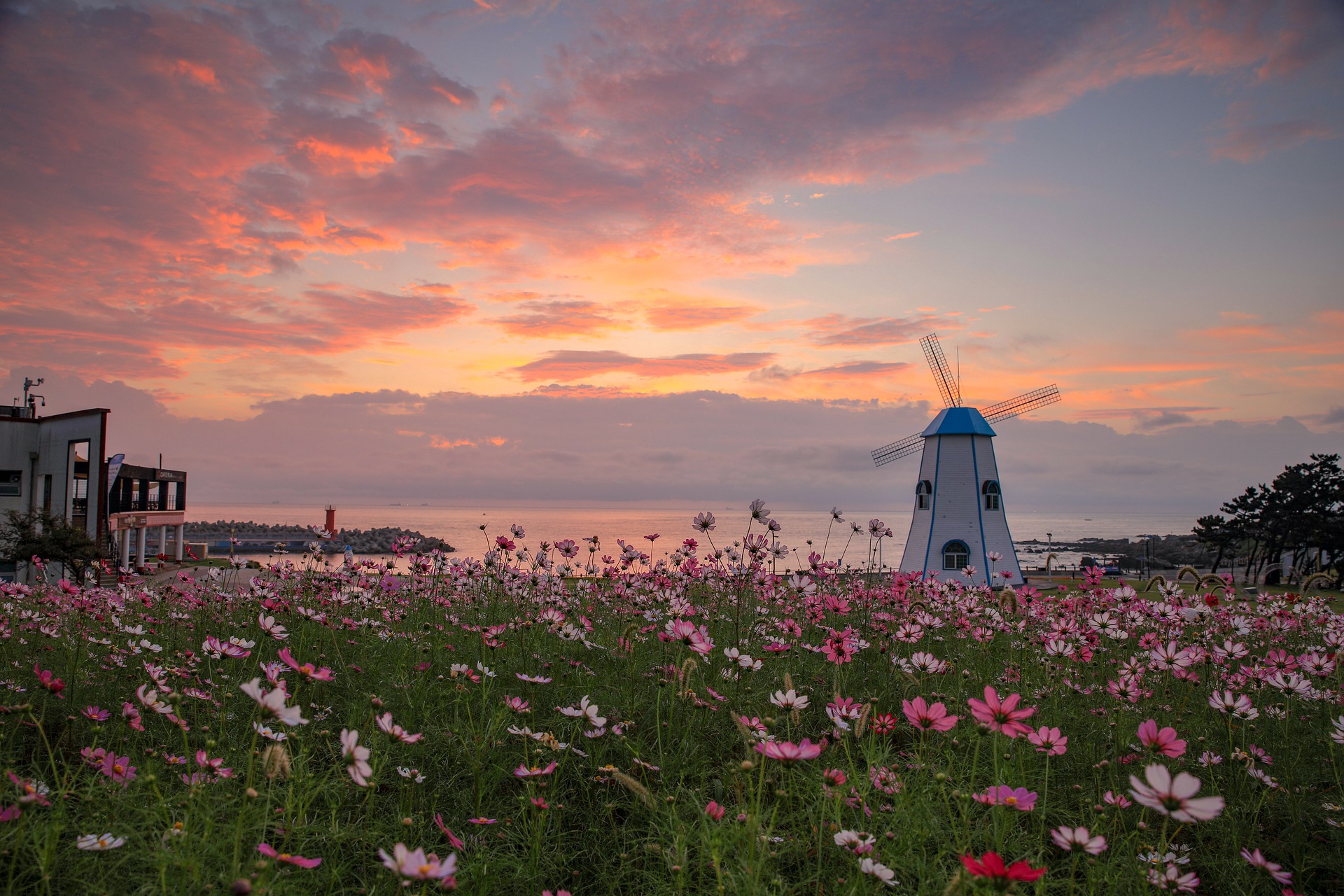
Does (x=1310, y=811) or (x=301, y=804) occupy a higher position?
(x=301, y=804)

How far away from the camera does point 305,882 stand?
2.53 meters

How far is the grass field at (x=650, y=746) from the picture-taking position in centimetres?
236

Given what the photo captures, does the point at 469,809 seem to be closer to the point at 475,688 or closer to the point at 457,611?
the point at 475,688

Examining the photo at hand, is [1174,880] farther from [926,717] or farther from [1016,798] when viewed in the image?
[926,717]

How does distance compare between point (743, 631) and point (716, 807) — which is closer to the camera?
point (716, 807)

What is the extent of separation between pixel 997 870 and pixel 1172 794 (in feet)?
1.70

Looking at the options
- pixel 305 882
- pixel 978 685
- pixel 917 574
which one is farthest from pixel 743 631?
pixel 305 882

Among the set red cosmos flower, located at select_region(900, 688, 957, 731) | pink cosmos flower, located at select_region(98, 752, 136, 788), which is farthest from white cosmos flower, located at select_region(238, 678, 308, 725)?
red cosmos flower, located at select_region(900, 688, 957, 731)

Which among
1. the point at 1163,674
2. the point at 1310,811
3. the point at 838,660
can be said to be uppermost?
the point at 838,660

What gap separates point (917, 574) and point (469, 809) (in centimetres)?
505

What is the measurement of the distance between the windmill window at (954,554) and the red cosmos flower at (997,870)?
20.8 m

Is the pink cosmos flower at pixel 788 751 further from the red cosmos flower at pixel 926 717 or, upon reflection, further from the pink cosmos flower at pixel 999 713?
the pink cosmos flower at pixel 999 713

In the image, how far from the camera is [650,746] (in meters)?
3.71

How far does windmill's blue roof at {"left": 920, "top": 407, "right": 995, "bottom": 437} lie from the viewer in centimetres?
2155
